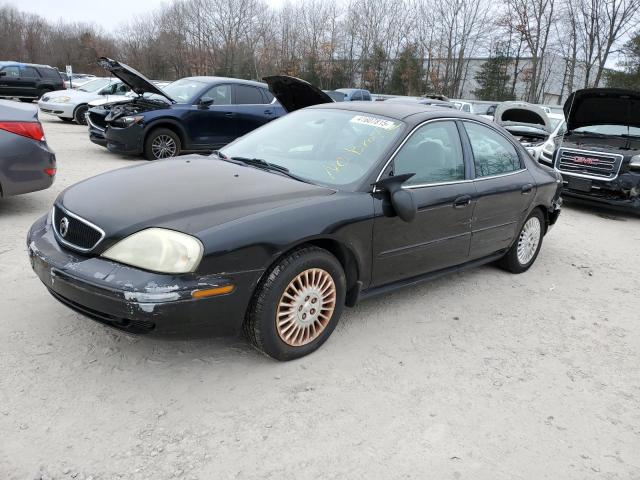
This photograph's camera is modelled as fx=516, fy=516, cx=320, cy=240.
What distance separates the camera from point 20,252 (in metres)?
4.56

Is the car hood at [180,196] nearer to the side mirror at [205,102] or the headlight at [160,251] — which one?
the headlight at [160,251]

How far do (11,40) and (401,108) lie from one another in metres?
78.6

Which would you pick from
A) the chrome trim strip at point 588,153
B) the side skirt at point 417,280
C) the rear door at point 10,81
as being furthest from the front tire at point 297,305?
the rear door at point 10,81

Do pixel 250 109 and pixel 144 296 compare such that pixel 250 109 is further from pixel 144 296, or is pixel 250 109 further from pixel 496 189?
pixel 144 296

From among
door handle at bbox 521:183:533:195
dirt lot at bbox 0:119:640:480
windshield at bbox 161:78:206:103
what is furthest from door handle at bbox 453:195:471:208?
windshield at bbox 161:78:206:103

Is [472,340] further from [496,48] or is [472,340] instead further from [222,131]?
[496,48]

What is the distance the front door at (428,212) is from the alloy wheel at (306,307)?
17.6 inches

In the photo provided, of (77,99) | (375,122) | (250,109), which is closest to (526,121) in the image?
(250,109)

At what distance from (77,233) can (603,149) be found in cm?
819

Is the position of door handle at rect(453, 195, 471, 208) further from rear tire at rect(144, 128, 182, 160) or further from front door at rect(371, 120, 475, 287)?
rear tire at rect(144, 128, 182, 160)

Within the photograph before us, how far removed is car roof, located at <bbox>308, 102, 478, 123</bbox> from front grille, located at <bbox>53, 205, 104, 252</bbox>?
7.16 ft

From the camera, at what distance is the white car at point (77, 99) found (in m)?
15.4

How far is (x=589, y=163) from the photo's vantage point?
27.4 feet

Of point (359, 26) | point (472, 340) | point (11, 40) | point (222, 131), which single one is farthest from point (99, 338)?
point (11, 40)
